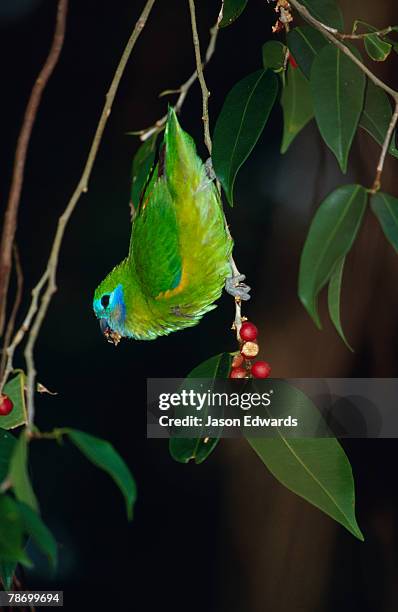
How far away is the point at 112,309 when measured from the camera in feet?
4.95

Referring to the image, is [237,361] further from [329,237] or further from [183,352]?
[183,352]

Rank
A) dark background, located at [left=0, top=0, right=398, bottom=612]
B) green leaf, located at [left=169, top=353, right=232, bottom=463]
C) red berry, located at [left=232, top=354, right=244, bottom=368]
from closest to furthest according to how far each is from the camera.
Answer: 1. green leaf, located at [left=169, top=353, right=232, bottom=463]
2. red berry, located at [left=232, top=354, right=244, bottom=368]
3. dark background, located at [left=0, top=0, right=398, bottom=612]

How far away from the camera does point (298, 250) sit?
222cm

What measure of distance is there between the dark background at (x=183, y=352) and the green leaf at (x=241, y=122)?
985 millimetres

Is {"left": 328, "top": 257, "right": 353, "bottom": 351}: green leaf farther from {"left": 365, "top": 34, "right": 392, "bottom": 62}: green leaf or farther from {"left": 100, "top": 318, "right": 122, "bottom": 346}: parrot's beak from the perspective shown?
{"left": 100, "top": 318, "right": 122, "bottom": 346}: parrot's beak

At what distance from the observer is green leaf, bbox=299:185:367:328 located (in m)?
0.74

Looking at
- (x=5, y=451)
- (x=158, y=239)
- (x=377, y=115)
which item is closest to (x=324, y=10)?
(x=377, y=115)

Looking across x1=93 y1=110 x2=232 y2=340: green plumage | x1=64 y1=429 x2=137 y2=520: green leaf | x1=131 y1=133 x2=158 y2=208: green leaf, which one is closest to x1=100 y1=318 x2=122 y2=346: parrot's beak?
x1=93 y1=110 x2=232 y2=340: green plumage

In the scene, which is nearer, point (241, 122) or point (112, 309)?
point (241, 122)

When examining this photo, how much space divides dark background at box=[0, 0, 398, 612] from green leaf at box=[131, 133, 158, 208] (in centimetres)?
67

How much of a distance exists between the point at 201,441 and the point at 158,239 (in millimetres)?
503

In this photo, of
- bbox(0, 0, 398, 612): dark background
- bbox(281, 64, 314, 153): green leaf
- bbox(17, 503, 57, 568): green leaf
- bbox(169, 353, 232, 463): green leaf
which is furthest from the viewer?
bbox(0, 0, 398, 612): dark background

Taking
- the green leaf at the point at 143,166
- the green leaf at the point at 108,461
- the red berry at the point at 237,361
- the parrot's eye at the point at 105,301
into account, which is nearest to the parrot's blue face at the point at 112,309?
the parrot's eye at the point at 105,301

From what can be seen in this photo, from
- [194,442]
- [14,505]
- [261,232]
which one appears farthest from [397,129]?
[261,232]
